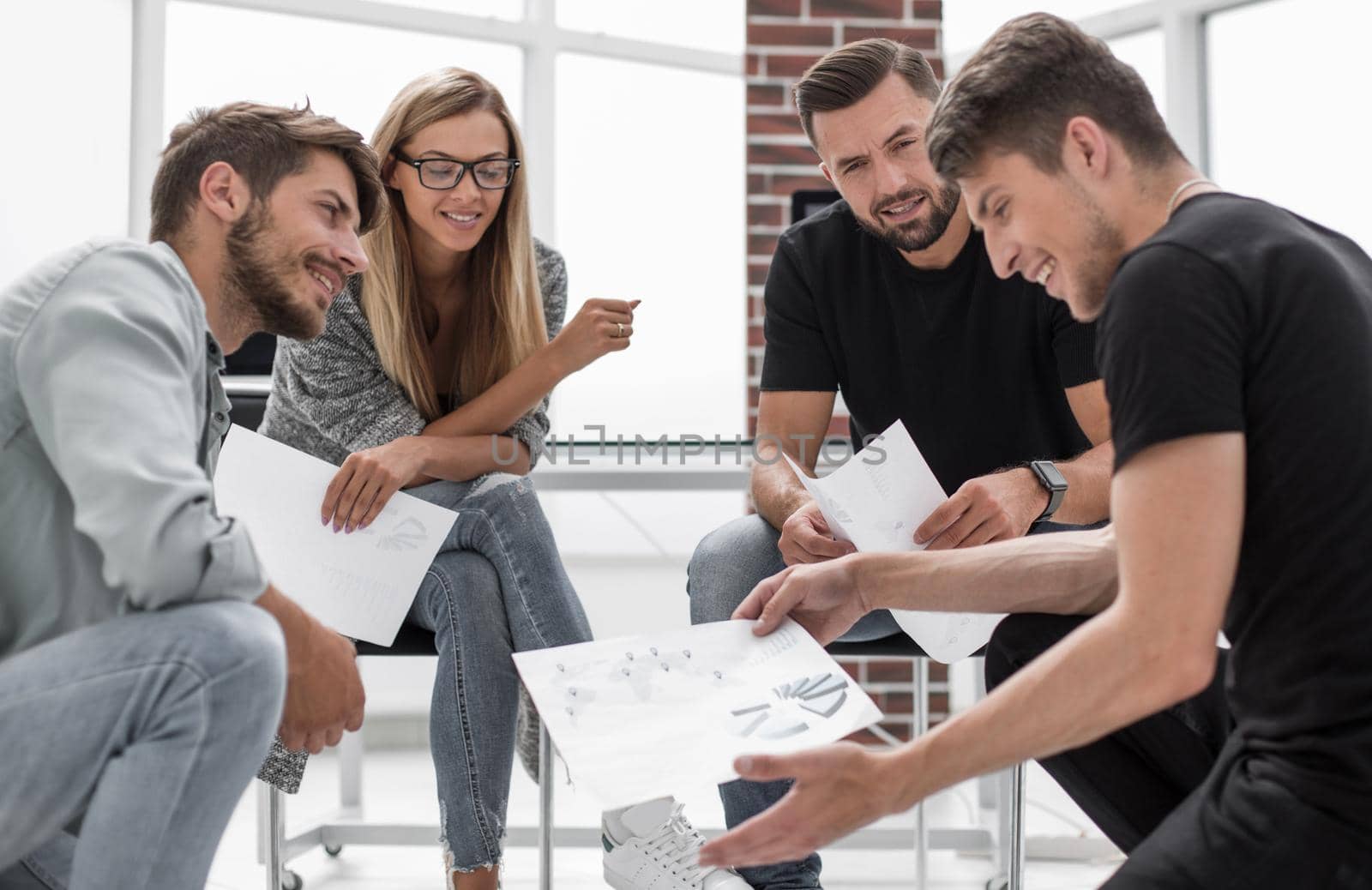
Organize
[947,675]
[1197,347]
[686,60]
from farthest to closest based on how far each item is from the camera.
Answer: [686,60] < [947,675] < [1197,347]

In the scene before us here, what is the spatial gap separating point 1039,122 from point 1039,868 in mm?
1478

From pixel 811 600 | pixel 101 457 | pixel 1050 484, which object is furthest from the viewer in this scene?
pixel 1050 484

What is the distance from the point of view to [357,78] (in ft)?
10.4

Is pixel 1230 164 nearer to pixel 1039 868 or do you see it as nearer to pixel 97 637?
pixel 1039 868

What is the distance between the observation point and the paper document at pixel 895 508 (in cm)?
139

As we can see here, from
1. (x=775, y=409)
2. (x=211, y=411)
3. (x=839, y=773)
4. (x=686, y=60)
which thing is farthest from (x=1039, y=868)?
(x=686, y=60)

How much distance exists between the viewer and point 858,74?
5.79 ft

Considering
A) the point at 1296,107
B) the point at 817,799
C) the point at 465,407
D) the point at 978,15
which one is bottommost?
the point at 817,799

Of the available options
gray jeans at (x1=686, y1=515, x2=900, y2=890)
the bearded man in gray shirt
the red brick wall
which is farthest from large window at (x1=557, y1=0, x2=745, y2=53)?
the bearded man in gray shirt

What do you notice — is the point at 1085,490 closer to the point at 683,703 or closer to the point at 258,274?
the point at 683,703

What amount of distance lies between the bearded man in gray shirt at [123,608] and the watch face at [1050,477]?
90cm

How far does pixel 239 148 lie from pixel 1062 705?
102 cm

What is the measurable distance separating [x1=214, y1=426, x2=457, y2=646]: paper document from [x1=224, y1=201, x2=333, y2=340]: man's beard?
0.62ft

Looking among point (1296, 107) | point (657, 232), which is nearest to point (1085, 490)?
point (1296, 107)
